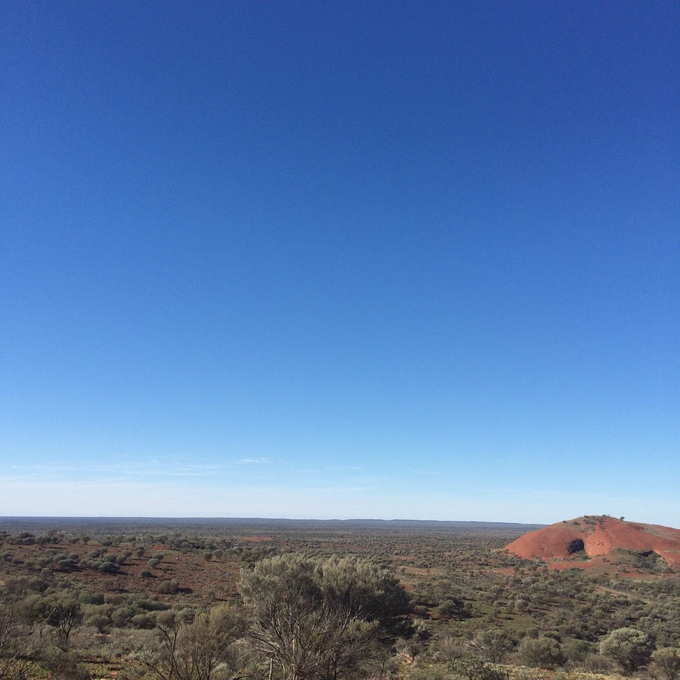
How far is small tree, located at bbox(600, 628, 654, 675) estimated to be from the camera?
22938 millimetres

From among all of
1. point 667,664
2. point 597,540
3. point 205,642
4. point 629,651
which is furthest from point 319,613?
point 597,540

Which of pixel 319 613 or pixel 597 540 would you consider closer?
pixel 319 613

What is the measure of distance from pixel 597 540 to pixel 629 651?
6821 cm

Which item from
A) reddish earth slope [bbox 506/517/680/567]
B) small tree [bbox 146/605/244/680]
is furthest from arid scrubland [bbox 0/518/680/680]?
reddish earth slope [bbox 506/517/680/567]

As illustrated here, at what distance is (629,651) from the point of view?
23031mm

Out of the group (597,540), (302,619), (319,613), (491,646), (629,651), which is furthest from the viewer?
(597,540)

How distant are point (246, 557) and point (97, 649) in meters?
34.3

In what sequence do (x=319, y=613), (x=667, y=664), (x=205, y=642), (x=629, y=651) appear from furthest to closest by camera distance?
1. (x=629, y=651)
2. (x=667, y=664)
3. (x=319, y=613)
4. (x=205, y=642)

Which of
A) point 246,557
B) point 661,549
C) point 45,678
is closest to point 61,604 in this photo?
point 45,678

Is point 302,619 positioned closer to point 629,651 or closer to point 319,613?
point 319,613

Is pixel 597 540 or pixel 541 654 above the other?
pixel 541 654

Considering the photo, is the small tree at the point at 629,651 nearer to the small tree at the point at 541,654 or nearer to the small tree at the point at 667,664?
the small tree at the point at 667,664

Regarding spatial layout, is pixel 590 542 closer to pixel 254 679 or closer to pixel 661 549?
pixel 661 549

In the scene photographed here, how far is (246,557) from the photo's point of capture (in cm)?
5112
